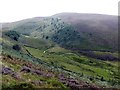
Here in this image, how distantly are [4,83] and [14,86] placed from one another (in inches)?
30.8

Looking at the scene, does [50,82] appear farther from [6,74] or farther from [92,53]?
[92,53]

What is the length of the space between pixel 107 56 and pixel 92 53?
314 inches

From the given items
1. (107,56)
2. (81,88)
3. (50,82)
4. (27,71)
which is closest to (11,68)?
(27,71)

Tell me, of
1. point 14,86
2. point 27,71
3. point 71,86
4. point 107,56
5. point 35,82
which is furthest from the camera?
point 107,56

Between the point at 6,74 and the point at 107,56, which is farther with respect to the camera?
the point at 107,56

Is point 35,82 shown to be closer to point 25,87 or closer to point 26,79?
point 26,79

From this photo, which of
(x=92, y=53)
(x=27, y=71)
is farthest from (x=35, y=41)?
(x=27, y=71)

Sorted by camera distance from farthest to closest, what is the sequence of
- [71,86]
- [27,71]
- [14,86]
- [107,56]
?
1. [107,56]
2. [27,71]
3. [71,86]
4. [14,86]

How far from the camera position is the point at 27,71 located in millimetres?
35531

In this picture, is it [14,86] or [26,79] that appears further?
[26,79]

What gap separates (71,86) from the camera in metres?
33.3

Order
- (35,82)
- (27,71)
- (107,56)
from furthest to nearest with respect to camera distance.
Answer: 1. (107,56)
2. (27,71)
3. (35,82)

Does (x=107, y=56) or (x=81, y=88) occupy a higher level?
(x=81, y=88)

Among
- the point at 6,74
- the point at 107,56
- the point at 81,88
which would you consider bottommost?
the point at 107,56
